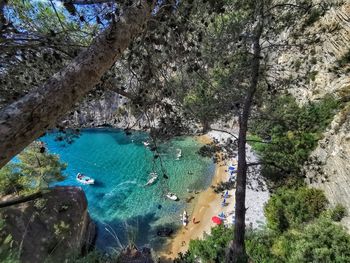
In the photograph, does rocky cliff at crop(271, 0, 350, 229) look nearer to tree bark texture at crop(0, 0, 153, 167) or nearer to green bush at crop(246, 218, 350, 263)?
green bush at crop(246, 218, 350, 263)

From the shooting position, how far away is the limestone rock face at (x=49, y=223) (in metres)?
11.6

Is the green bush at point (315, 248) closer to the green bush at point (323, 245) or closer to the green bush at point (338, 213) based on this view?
the green bush at point (323, 245)

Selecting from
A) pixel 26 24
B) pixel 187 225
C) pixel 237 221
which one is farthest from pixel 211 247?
pixel 26 24

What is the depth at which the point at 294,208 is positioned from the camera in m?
12.5

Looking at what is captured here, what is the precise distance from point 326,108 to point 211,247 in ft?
35.2

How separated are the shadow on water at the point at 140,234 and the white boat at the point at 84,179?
252 inches

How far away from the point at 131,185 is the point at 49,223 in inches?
373

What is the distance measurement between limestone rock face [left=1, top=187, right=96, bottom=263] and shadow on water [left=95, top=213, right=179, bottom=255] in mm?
1048

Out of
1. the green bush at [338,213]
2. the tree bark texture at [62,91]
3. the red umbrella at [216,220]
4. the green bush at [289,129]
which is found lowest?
the tree bark texture at [62,91]

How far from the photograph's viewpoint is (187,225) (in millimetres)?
16656

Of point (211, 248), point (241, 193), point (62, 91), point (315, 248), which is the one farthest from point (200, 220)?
point (62, 91)

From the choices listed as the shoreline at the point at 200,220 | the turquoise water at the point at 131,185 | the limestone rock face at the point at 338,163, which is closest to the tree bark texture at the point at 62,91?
the turquoise water at the point at 131,185

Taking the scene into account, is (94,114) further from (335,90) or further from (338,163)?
(335,90)

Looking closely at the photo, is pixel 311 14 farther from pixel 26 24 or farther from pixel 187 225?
pixel 187 225
